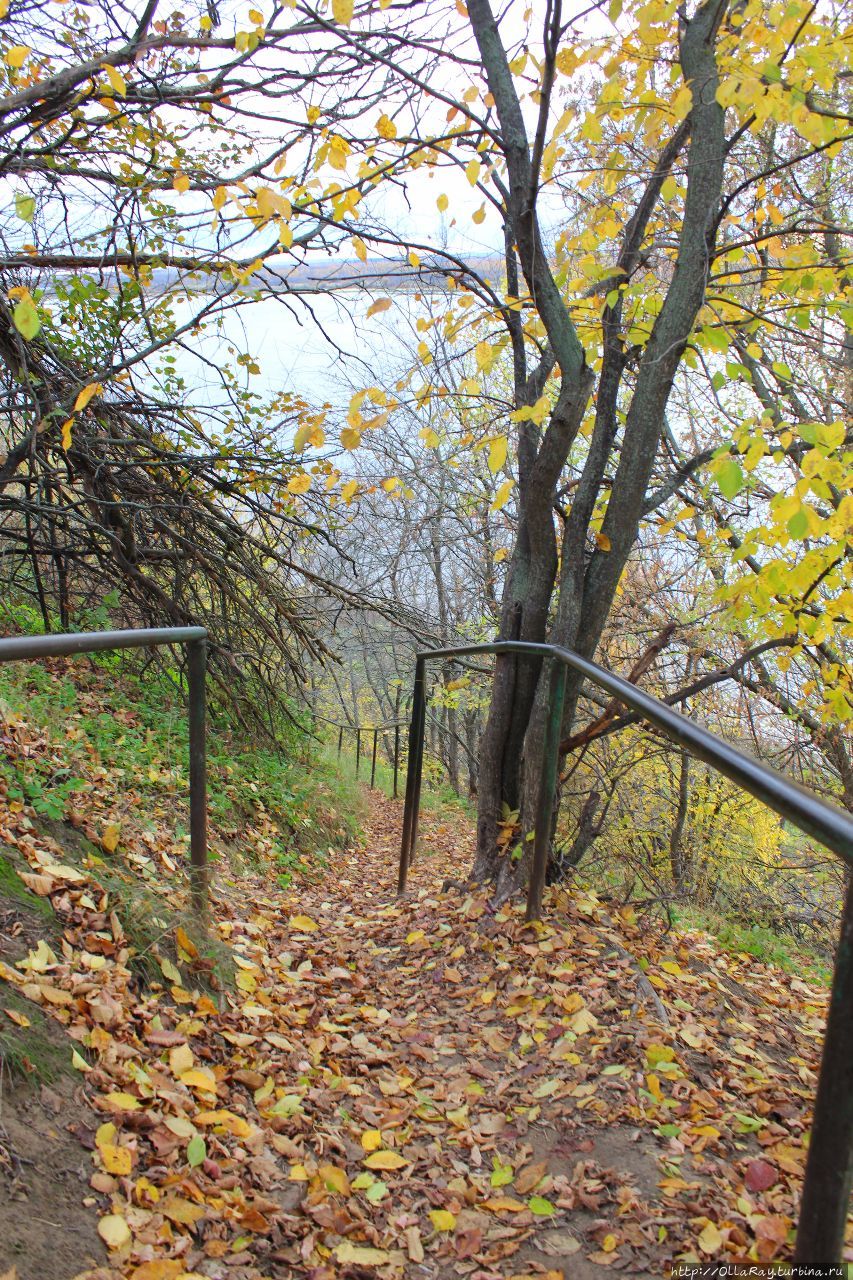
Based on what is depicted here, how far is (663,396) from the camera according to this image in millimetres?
3270

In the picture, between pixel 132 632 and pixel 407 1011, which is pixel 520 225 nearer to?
pixel 132 632

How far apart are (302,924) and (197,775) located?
53.5 inches

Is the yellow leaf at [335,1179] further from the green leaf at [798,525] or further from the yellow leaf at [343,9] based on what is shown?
the yellow leaf at [343,9]

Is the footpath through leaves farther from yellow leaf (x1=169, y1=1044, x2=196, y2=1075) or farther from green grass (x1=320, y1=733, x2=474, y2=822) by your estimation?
green grass (x1=320, y1=733, x2=474, y2=822)

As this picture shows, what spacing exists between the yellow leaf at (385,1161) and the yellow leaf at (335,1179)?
0.26 ft

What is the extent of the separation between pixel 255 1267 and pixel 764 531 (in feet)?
11.0

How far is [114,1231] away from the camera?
4.66 ft

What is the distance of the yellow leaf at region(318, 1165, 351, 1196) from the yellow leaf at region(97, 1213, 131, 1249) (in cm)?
52

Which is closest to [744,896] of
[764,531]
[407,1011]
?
[764,531]

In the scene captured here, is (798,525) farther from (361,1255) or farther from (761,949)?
(761,949)

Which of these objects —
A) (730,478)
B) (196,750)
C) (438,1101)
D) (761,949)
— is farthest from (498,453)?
(761,949)

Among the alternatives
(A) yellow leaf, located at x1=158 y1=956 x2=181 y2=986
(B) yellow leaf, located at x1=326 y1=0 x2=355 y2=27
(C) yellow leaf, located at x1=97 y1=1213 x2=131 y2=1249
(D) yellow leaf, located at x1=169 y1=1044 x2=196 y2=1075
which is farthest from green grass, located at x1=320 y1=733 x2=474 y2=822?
(C) yellow leaf, located at x1=97 y1=1213 x2=131 y2=1249

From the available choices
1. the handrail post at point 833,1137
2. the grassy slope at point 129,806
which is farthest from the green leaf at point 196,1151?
the handrail post at point 833,1137

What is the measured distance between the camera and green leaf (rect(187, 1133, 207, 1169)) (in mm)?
1708
